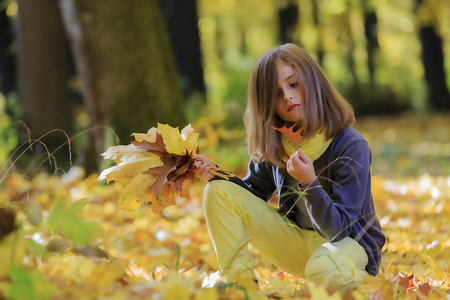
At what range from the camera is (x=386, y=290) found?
171 centimetres

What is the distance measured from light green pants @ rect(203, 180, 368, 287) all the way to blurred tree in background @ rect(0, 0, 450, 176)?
74cm

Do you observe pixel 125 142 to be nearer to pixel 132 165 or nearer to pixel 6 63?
pixel 132 165

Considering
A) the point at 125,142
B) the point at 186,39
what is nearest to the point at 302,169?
the point at 125,142

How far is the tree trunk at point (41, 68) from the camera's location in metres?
6.92

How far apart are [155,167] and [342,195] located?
735mm

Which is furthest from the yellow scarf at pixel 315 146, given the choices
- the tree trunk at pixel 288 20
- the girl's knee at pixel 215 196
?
the tree trunk at pixel 288 20

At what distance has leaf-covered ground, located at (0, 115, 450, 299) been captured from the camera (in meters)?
1.29

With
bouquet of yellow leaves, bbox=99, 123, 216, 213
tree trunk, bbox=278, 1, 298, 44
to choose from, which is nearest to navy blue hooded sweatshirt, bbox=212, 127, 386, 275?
bouquet of yellow leaves, bbox=99, 123, 216, 213

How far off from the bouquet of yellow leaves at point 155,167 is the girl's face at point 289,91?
16.9 inches

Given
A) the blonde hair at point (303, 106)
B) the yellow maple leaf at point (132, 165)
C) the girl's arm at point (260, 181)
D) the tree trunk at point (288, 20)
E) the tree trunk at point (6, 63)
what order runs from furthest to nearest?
the tree trunk at point (288, 20)
the tree trunk at point (6, 63)
the girl's arm at point (260, 181)
the blonde hair at point (303, 106)
the yellow maple leaf at point (132, 165)

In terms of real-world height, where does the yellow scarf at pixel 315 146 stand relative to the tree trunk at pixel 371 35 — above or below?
above

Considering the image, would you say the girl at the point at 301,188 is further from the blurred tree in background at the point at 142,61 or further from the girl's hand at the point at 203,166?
the blurred tree in background at the point at 142,61

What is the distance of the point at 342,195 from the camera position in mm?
1955

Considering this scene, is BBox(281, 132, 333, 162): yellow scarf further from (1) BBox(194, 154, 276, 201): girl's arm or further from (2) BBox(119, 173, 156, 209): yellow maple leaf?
(2) BBox(119, 173, 156, 209): yellow maple leaf
